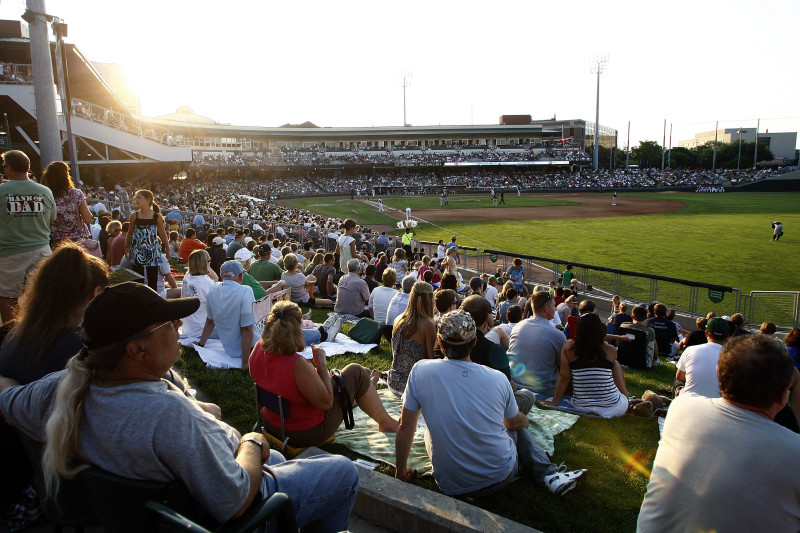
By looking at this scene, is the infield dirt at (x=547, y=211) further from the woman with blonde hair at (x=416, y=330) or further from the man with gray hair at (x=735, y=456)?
the man with gray hair at (x=735, y=456)

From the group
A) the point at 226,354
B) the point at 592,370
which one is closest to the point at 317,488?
the point at 592,370

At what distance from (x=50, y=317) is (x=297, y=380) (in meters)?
1.69

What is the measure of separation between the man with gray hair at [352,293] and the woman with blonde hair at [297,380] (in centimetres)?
485

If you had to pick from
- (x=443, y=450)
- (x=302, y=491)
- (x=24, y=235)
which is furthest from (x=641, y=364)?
(x=24, y=235)

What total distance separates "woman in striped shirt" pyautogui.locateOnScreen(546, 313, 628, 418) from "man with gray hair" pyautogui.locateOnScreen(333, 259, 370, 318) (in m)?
4.54

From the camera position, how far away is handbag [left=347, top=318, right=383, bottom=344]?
25.8 ft

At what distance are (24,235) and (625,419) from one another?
669 cm

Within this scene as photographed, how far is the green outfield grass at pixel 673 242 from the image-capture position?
832 inches

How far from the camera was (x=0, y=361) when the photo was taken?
3.11 m

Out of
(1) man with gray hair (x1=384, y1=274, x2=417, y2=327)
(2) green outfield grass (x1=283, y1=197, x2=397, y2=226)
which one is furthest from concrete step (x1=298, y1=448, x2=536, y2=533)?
(2) green outfield grass (x1=283, y1=197, x2=397, y2=226)

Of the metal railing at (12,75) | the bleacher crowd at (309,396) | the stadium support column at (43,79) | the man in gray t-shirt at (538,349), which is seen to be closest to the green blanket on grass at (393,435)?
the bleacher crowd at (309,396)

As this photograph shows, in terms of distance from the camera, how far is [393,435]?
15.9 ft

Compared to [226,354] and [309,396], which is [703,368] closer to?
[309,396]

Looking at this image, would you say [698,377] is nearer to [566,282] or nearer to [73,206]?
[73,206]
